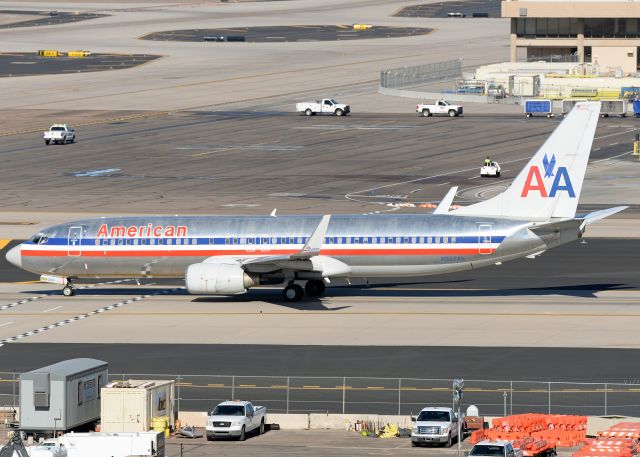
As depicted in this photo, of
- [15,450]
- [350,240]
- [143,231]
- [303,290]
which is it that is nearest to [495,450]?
[15,450]

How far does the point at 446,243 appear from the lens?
75.4 m

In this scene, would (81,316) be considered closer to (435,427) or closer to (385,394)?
(385,394)

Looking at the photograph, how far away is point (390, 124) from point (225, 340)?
99473 millimetres

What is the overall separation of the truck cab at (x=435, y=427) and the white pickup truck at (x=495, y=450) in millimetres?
3403

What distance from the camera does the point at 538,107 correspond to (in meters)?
170

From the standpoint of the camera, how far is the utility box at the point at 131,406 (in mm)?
51344

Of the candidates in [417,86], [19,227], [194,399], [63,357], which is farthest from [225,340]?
[417,86]

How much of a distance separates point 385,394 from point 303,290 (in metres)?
23.2

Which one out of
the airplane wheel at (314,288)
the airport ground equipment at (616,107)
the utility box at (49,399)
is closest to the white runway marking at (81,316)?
the airplane wheel at (314,288)

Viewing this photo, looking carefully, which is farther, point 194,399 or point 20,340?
point 20,340

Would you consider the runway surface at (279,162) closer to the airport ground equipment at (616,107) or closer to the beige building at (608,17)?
the airport ground equipment at (616,107)

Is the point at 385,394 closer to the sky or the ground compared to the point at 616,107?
closer to the ground

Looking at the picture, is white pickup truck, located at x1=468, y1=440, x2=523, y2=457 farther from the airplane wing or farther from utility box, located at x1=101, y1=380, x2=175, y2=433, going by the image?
the airplane wing

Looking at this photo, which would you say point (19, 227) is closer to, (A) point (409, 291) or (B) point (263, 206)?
(B) point (263, 206)
